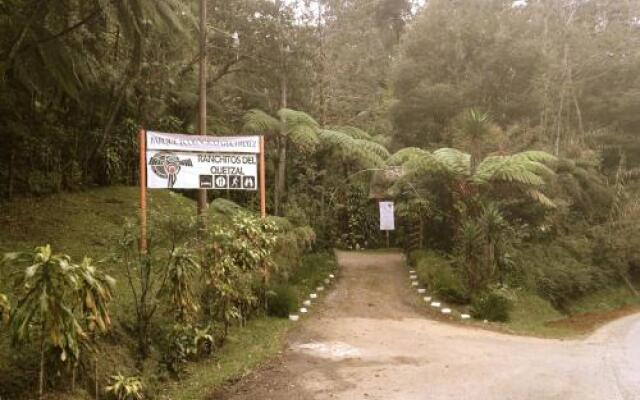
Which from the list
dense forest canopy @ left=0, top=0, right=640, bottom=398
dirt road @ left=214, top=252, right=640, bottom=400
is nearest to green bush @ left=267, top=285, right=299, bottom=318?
dense forest canopy @ left=0, top=0, right=640, bottom=398

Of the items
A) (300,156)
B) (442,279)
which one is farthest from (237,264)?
(300,156)

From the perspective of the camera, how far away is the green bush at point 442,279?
1035 centimetres

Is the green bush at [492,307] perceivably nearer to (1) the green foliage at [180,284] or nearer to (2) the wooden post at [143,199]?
(1) the green foliage at [180,284]

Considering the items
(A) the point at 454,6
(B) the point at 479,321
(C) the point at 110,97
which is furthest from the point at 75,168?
(A) the point at 454,6

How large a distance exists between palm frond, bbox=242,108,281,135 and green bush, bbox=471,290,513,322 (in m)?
5.34

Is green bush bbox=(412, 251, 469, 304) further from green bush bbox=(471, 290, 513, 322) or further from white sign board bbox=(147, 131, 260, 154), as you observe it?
white sign board bbox=(147, 131, 260, 154)

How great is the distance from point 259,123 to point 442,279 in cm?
487

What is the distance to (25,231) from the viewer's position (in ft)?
25.2

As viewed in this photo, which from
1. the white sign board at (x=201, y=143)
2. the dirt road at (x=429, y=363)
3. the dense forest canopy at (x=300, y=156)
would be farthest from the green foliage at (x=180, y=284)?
the white sign board at (x=201, y=143)

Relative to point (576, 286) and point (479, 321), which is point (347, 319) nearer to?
point (479, 321)

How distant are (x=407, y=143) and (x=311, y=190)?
12.3 ft

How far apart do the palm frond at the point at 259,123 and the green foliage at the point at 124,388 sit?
6981 millimetres

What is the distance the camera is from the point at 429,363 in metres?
6.57

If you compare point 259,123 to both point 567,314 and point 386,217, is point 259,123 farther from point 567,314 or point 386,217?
point 567,314
